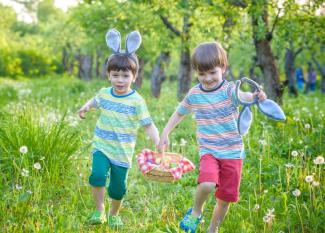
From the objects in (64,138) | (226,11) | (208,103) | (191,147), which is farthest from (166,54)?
(208,103)

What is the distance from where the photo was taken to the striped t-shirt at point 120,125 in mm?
4141

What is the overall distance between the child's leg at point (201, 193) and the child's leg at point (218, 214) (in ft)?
0.50

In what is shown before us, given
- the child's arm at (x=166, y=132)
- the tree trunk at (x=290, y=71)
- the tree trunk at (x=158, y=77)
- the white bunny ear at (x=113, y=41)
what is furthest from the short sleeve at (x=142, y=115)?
the tree trunk at (x=290, y=71)

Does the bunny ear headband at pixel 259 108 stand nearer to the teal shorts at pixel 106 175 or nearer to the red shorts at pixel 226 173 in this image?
the red shorts at pixel 226 173

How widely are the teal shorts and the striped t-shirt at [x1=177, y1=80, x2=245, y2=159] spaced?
31.7 inches

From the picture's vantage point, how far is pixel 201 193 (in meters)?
3.84

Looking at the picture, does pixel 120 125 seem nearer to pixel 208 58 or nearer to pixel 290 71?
pixel 208 58

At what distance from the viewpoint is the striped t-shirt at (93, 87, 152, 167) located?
4141 millimetres

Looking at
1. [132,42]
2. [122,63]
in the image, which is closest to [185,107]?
[122,63]

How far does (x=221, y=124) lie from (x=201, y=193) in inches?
23.6

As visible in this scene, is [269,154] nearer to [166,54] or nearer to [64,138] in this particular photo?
[64,138]

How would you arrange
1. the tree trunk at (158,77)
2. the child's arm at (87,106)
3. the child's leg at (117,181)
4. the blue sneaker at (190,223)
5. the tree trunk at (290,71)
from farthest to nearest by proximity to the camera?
the tree trunk at (290,71) < the tree trunk at (158,77) < the child's arm at (87,106) < the child's leg at (117,181) < the blue sneaker at (190,223)

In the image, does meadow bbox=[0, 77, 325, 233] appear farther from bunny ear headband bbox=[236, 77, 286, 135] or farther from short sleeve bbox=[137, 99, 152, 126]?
short sleeve bbox=[137, 99, 152, 126]

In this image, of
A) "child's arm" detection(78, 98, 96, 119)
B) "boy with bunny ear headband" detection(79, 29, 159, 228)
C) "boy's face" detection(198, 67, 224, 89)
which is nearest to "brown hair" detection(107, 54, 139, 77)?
"boy with bunny ear headband" detection(79, 29, 159, 228)
